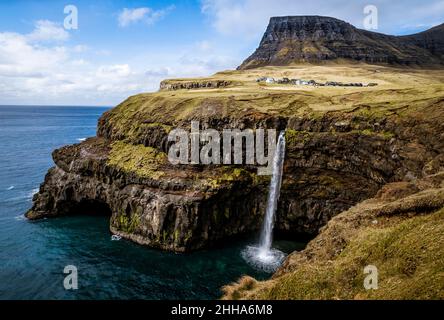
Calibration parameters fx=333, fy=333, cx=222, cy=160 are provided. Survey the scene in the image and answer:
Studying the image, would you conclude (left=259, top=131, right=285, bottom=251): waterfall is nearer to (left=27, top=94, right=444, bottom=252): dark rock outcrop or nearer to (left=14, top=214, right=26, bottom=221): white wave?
(left=27, top=94, right=444, bottom=252): dark rock outcrop

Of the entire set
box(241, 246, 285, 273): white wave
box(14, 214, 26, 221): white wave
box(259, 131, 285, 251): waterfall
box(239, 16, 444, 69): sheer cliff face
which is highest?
box(239, 16, 444, 69): sheer cliff face

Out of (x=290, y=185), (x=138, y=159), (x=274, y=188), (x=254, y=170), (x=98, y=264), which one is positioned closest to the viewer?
(x=98, y=264)

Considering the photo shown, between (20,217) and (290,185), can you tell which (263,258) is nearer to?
(290,185)

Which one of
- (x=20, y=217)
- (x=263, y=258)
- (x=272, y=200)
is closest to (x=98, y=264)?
(x=263, y=258)

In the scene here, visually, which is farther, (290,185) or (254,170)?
(254,170)

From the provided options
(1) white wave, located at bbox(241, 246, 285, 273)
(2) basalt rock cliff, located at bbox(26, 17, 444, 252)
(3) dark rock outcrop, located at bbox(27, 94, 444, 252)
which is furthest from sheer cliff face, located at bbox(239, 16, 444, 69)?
(1) white wave, located at bbox(241, 246, 285, 273)

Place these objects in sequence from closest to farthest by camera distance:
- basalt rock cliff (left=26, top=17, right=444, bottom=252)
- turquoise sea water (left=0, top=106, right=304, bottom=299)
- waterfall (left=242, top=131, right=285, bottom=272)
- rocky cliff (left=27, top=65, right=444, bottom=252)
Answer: turquoise sea water (left=0, top=106, right=304, bottom=299) < rocky cliff (left=27, top=65, right=444, bottom=252) < basalt rock cliff (left=26, top=17, right=444, bottom=252) < waterfall (left=242, top=131, right=285, bottom=272)

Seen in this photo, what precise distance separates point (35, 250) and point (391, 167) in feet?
172

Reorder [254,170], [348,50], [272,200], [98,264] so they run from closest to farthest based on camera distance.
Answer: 1. [98,264]
2. [272,200]
3. [254,170]
4. [348,50]

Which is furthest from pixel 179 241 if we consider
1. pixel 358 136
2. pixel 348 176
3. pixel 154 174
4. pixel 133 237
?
pixel 358 136

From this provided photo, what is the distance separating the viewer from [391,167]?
45031mm

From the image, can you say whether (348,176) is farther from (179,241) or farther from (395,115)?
(179,241)

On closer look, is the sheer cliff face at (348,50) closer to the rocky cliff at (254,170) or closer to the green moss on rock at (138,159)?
the rocky cliff at (254,170)
